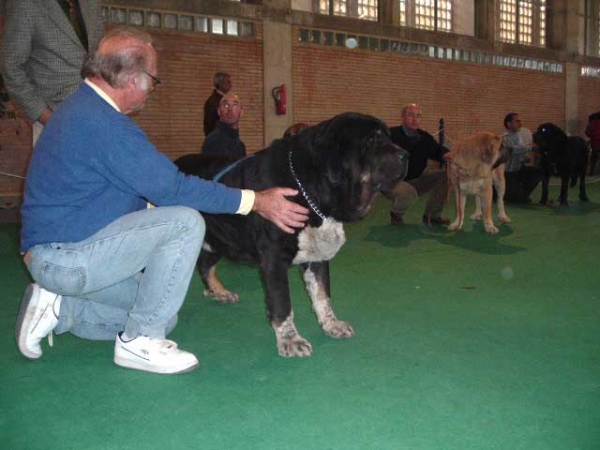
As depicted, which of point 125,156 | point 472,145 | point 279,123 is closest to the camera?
point 125,156

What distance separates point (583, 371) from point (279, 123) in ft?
36.8

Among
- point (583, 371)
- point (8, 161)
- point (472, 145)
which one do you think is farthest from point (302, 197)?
point (8, 161)

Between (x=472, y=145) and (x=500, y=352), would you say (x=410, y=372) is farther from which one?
(x=472, y=145)

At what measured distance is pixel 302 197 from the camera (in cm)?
300

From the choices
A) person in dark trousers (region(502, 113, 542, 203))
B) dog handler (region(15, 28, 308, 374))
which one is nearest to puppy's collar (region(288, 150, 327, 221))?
dog handler (region(15, 28, 308, 374))

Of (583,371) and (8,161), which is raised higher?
(8,161)

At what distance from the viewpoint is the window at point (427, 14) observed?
16.0 meters

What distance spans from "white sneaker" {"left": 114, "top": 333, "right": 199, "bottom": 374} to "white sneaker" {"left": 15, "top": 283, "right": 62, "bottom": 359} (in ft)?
1.30

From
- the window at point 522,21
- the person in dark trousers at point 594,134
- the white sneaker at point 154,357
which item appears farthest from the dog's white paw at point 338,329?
the window at point 522,21

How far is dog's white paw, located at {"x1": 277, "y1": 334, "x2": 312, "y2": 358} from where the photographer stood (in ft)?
9.98

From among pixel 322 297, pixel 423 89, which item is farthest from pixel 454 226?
pixel 423 89

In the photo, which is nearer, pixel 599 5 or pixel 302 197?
pixel 302 197

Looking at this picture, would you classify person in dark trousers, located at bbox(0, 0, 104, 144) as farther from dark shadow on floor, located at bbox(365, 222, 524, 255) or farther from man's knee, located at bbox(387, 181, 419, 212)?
man's knee, located at bbox(387, 181, 419, 212)

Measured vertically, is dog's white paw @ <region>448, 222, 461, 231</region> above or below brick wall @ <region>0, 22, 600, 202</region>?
below
